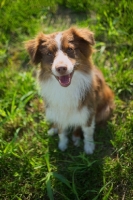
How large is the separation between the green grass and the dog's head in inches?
38.9

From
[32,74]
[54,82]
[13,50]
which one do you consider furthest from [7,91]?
[54,82]

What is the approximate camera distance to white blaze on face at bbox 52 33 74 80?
2.60 metres

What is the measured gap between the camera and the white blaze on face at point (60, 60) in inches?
102

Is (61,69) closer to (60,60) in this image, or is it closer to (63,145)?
(60,60)

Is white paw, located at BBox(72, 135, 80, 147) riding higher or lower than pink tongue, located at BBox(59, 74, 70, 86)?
lower

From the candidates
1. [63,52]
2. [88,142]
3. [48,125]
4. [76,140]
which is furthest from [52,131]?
[63,52]

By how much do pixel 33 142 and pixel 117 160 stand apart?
3.69ft

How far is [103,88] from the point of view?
11.4 feet

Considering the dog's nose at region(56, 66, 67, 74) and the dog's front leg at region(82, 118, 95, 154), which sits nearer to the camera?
the dog's nose at region(56, 66, 67, 74)

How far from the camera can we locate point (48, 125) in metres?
3.82

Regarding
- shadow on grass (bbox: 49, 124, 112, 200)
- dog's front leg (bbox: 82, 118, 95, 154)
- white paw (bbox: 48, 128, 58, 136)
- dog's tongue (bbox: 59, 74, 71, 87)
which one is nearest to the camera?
dog's tongue (bbox: 59, 74, 71, 87)

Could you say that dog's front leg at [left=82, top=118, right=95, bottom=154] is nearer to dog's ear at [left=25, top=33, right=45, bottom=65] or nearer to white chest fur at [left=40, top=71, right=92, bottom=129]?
white chest fur at [left=40, top=71, right=92, bottom=129]

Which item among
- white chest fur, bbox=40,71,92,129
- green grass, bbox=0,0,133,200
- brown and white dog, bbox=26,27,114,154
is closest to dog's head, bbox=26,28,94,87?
brown and white dog, bbox=26,27,114,154

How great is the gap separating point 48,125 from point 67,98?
2.83ft
